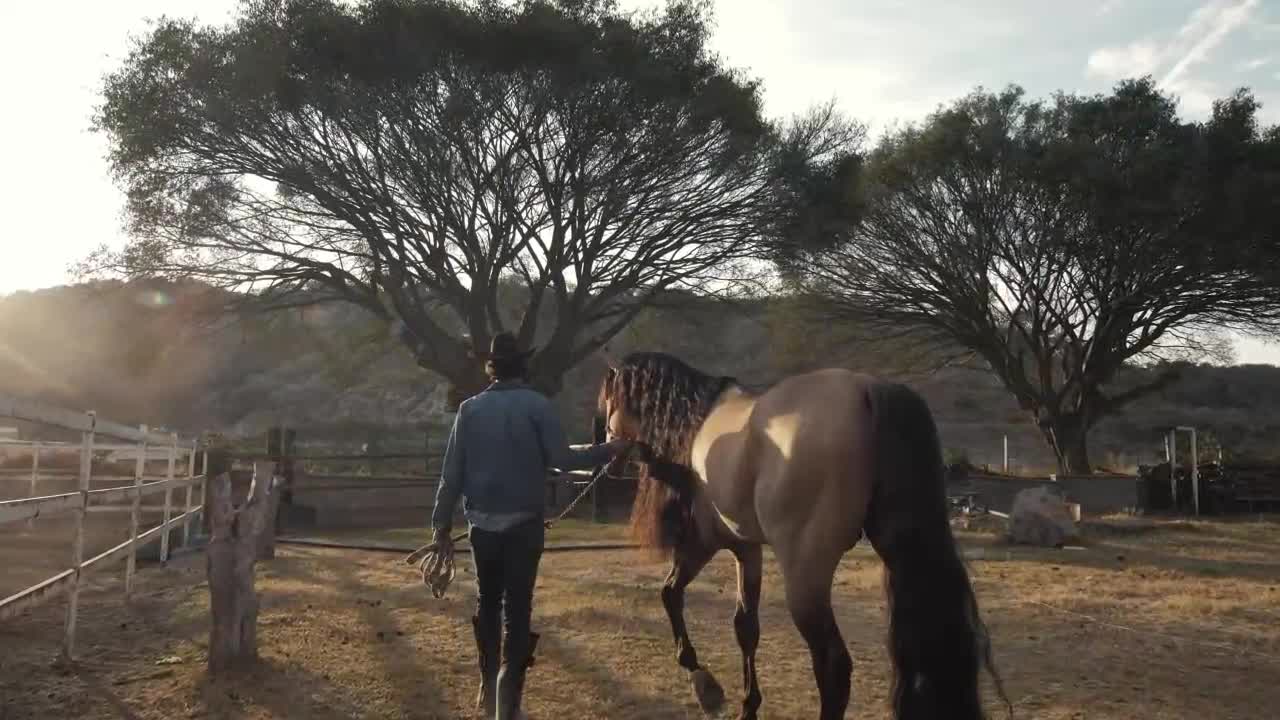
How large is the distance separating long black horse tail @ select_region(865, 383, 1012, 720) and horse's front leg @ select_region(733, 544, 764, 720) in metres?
0.93

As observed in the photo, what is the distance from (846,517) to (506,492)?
146 centimetres

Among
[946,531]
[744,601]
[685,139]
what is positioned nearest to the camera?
[946,531]

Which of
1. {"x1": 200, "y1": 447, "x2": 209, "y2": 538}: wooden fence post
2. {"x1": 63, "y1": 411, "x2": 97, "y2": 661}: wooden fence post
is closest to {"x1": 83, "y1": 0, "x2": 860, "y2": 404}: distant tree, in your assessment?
{"x1": 200, "y1": 447, "x2": 209, "y2": 538}: wooden fence post

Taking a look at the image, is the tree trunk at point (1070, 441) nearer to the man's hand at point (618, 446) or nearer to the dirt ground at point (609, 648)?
the dirt ground at point (609, 648)

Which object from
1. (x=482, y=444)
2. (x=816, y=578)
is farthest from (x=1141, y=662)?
(x=482, y=444)

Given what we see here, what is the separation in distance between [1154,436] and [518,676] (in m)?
40.7

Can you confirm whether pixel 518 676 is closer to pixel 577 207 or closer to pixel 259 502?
pixel 259 502

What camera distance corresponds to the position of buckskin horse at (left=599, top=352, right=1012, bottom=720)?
3.45m

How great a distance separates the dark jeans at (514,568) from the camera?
3.71 meters

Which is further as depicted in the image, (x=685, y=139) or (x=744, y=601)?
(x=685, y=139)

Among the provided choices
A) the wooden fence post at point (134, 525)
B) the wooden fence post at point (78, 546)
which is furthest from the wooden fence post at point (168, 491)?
the wooden fence post at point (78, 546)

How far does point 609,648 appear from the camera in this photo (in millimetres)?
5680

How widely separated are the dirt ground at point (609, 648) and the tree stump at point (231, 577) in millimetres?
173

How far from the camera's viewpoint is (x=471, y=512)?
3.76m
